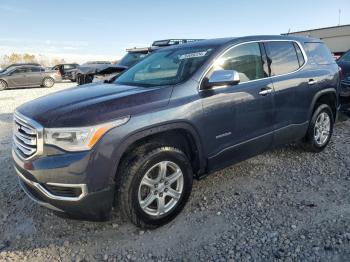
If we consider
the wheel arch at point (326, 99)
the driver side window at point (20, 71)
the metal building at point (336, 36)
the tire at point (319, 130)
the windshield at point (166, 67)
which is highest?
the metal building at point (336, 36)

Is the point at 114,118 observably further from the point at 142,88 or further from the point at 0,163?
the point at 0,163

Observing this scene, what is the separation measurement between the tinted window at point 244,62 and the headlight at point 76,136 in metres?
1.48

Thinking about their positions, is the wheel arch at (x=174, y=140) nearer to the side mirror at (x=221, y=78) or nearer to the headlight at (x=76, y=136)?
the headlight at (x=76, y=136)

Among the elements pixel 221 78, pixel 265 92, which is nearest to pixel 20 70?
pixel 265 92

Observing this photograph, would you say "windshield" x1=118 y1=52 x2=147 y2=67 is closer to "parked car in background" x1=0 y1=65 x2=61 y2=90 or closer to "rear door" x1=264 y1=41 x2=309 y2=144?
"rear door" x1=264 y1=41 x2=309 y2=144

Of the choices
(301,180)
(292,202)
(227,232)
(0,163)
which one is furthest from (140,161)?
(0,163)

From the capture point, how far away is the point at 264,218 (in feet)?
11.3

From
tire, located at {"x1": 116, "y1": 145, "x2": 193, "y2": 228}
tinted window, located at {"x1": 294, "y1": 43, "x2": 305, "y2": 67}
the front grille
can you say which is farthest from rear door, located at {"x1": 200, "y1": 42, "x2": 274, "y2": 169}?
the front grille

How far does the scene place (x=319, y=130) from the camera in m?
5.29

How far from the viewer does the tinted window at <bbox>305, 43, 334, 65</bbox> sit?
500 centimetres

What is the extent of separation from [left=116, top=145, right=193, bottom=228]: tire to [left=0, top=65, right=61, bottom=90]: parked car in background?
1983 centimetres

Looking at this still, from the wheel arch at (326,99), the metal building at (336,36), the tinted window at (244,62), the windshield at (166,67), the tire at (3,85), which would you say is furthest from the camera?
the metal building at (336,36)

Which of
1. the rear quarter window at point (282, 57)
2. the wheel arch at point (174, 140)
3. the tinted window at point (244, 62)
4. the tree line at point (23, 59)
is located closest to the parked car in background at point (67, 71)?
the rear quarter window at point (282, 57)

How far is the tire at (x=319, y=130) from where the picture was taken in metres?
5.05
